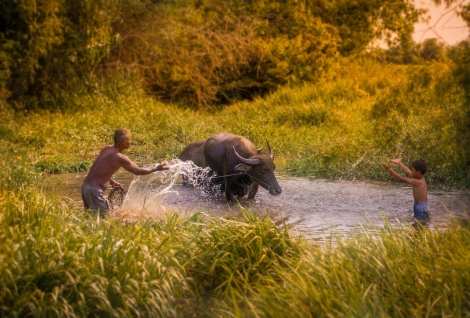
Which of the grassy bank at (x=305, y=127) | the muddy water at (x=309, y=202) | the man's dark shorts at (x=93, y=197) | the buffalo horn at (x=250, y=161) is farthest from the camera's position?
the grassy bank at (x=305, y=127)

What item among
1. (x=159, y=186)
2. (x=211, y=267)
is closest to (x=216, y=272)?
(x=211, y=267)

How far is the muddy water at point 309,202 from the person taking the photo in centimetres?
757

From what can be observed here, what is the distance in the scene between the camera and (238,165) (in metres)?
8.97

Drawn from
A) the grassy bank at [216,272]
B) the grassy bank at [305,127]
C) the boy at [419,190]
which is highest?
the grassy bank at [216,272]

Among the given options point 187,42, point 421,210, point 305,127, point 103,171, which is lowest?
point 305,127

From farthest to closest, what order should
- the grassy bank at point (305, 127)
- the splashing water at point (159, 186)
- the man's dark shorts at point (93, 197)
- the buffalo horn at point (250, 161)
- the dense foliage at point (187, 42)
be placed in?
the dense foliage at point (187, 42)
the grassy bank at point (305, 127)
the buffalo horn at point (250, 161)
the splashing water at point (159, 186)
the man's dark shorts at point (93, 197)

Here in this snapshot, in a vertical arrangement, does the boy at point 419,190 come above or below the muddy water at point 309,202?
above

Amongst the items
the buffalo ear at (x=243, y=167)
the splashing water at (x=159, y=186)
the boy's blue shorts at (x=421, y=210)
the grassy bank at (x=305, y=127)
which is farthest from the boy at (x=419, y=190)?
the splashing water at (x=159, y=186)

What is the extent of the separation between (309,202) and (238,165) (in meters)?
1.10

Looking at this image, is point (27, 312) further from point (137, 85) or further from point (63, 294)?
point (137, 85)

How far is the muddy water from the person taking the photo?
24.8ft

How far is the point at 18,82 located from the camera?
58.6 ft

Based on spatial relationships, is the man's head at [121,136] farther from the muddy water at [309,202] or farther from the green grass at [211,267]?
the green grass at [211,267]

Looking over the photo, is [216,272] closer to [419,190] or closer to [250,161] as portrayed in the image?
[419,190]
